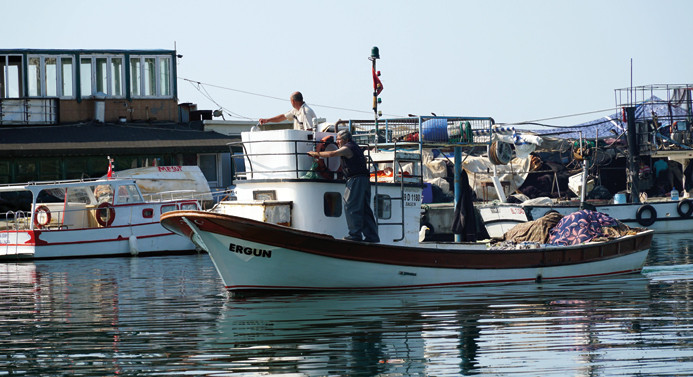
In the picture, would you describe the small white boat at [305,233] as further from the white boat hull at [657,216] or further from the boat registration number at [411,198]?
the white boat hull at [657,216]

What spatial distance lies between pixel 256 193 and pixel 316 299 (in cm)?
231

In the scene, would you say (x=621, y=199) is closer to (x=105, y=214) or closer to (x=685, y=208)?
(x=685, y=208)

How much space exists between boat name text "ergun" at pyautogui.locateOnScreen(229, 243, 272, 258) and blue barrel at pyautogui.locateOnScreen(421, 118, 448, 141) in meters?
4.55

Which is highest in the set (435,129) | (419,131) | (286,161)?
(435,129)

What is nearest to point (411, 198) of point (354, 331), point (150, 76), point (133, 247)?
point (354, 331)

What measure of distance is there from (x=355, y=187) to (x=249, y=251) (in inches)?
82.9

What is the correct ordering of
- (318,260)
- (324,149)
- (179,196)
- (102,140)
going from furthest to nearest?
(102,140)
(179,196)
(324,149)
(318,260)

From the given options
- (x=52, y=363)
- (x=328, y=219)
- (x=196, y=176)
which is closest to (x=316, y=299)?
(x=328, y=219)

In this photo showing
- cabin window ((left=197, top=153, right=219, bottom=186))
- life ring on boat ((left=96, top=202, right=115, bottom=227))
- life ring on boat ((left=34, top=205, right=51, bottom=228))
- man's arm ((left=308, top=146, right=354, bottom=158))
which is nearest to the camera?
man's arm ((left=308, top=146, right=354, bottom=158))

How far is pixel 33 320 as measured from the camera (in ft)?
46.8

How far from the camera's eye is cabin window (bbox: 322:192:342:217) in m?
16.2

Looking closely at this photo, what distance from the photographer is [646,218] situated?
3769cm

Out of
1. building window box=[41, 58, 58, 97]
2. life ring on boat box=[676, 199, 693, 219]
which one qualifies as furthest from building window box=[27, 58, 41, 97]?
life ring on boat box=[676, 199, 693, 219]

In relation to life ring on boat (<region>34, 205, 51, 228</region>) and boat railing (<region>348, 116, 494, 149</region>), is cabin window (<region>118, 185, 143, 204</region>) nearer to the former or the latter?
life ring on boat (<region>34, 205, 51, 228</region>)
